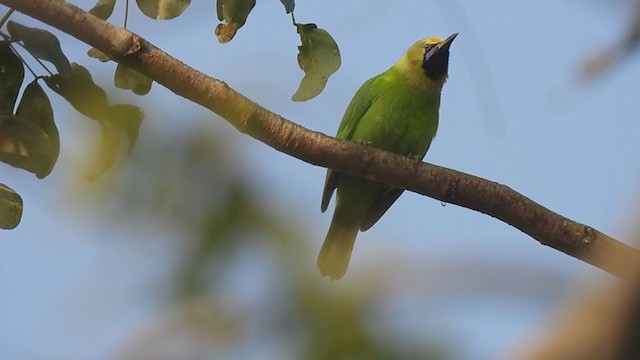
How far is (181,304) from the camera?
1916 mm

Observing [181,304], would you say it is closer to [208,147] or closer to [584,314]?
[208,147]

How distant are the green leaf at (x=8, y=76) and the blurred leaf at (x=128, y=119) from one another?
0.26 m

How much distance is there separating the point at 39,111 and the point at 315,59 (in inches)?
35.7

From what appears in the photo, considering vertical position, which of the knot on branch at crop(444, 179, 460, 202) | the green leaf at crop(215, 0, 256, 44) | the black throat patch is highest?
the black throat patch

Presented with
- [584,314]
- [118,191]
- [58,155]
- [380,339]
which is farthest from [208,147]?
[584,314]

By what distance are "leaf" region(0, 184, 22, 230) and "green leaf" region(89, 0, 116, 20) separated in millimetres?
638

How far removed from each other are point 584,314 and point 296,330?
1.29 m

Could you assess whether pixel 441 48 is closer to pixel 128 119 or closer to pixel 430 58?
pixel 430 58

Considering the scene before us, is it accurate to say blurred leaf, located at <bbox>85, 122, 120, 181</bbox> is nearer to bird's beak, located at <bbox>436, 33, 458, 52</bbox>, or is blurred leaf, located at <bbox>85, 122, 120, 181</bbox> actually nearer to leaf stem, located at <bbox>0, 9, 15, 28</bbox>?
leaf stem, located at <bbox>0, 9, 15, 28</bbox>

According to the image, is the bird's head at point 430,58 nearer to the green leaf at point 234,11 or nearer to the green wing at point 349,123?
the green wing at point 349,123

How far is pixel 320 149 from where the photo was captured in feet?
8.70

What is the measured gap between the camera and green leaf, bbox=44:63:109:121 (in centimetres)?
234

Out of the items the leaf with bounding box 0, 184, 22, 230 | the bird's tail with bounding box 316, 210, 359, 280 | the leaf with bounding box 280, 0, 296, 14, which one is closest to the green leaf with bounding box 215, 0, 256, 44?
the leaf with bounding box 280, 0, 296, 14

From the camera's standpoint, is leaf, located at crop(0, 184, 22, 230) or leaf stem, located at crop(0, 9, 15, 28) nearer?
leaf, located at crop(0, 184, 22, 230)
